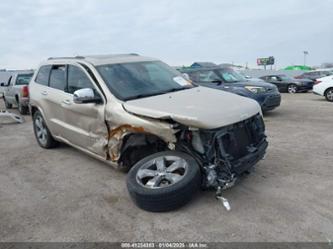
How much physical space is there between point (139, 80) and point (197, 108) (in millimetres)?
1311

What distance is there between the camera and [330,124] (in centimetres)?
852

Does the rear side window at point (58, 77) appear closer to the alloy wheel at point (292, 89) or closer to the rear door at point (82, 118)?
the rear door at point (82, 118)

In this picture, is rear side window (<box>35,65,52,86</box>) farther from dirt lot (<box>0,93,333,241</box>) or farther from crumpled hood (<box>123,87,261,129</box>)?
crumpled hood (<box>123,87,261,129</box>)

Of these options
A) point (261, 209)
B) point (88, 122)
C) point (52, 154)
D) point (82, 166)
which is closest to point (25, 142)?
point (52, 154)

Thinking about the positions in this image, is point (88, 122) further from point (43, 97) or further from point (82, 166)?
point (43, 97)

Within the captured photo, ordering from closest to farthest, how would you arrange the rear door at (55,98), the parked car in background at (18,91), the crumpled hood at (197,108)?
the crumpled hood at (197,108) → the rear door at (55,98) → the parked car in background at (18,91)

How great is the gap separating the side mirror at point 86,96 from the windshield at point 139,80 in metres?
0.25

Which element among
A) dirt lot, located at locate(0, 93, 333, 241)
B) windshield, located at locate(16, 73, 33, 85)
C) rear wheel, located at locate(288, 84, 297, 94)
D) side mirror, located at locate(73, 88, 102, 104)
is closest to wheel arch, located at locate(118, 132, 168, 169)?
dirt lot, located at locate(0, 93, 333, 241)

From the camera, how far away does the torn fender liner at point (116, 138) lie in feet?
13.9

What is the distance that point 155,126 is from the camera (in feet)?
12.9

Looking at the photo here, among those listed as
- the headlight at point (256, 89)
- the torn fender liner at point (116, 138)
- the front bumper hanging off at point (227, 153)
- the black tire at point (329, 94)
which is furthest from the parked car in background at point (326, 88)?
the torn fender liner at point (116, 138)

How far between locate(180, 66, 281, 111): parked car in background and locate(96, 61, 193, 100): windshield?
4558 mm

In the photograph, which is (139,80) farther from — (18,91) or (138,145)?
(18,91)

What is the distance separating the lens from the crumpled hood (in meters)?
3.72
